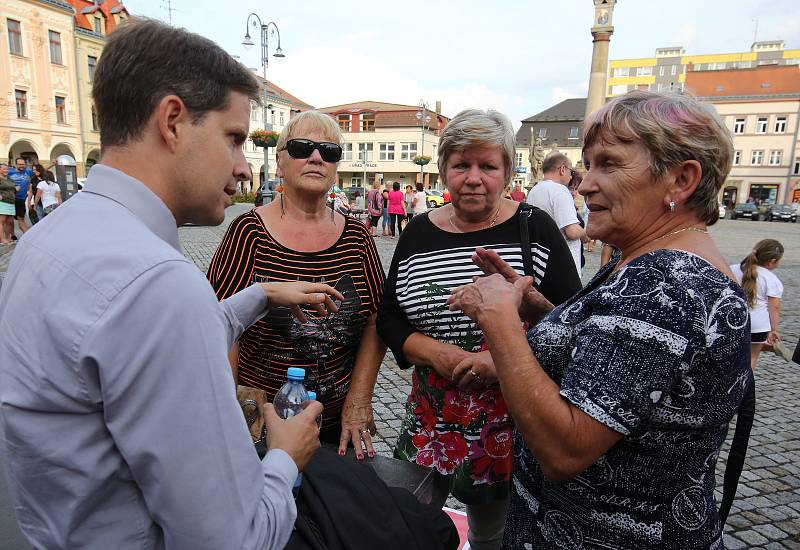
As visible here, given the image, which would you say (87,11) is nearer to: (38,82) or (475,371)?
(38,82)

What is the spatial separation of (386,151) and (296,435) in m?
61.2

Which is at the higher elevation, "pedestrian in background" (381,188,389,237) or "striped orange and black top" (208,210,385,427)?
"striped orange and black top" (208,210,385,427)

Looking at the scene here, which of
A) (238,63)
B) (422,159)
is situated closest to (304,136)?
(238,63)

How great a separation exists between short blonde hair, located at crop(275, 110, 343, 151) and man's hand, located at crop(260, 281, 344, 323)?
0.85 meters

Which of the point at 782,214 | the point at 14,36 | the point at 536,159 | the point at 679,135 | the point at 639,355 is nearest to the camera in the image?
the point at 639,355

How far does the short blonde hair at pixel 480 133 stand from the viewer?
7.23 ft

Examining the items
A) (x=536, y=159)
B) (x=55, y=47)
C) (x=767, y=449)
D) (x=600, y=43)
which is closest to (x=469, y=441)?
(x=767, y=449)

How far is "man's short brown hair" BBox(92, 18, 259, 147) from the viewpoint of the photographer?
1.02 meters

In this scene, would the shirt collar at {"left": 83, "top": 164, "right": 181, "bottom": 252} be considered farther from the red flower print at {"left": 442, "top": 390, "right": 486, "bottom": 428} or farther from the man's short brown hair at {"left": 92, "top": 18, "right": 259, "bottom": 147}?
the red flower print at {"left": 442, "top": 390, "right": 486, "bottom": 428}

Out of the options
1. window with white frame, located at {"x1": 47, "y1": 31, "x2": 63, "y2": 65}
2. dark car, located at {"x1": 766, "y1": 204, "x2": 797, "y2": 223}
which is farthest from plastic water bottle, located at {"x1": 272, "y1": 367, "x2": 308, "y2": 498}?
Answer: dark car, located at {"x1": 766, "y1": 204, "x2": 797, "y2": 223}

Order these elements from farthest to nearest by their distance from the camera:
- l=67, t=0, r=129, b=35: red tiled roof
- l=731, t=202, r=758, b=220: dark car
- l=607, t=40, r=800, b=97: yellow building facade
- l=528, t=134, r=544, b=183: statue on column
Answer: l=607, t=40, r=800, b=97: yellow building facade → l=731, t=202, r=758, b=220: dark car → l=67, t=0, r=129, b=35: red tiled roof → l=528, t=134, r=544, b=183: statue on column

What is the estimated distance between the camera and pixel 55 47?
3291 centimetres

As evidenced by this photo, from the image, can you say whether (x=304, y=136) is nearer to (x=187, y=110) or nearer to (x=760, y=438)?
(x=187, y=110)

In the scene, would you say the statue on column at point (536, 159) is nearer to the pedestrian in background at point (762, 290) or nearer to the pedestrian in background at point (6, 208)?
the pedestrian in background at point (762, 290)
